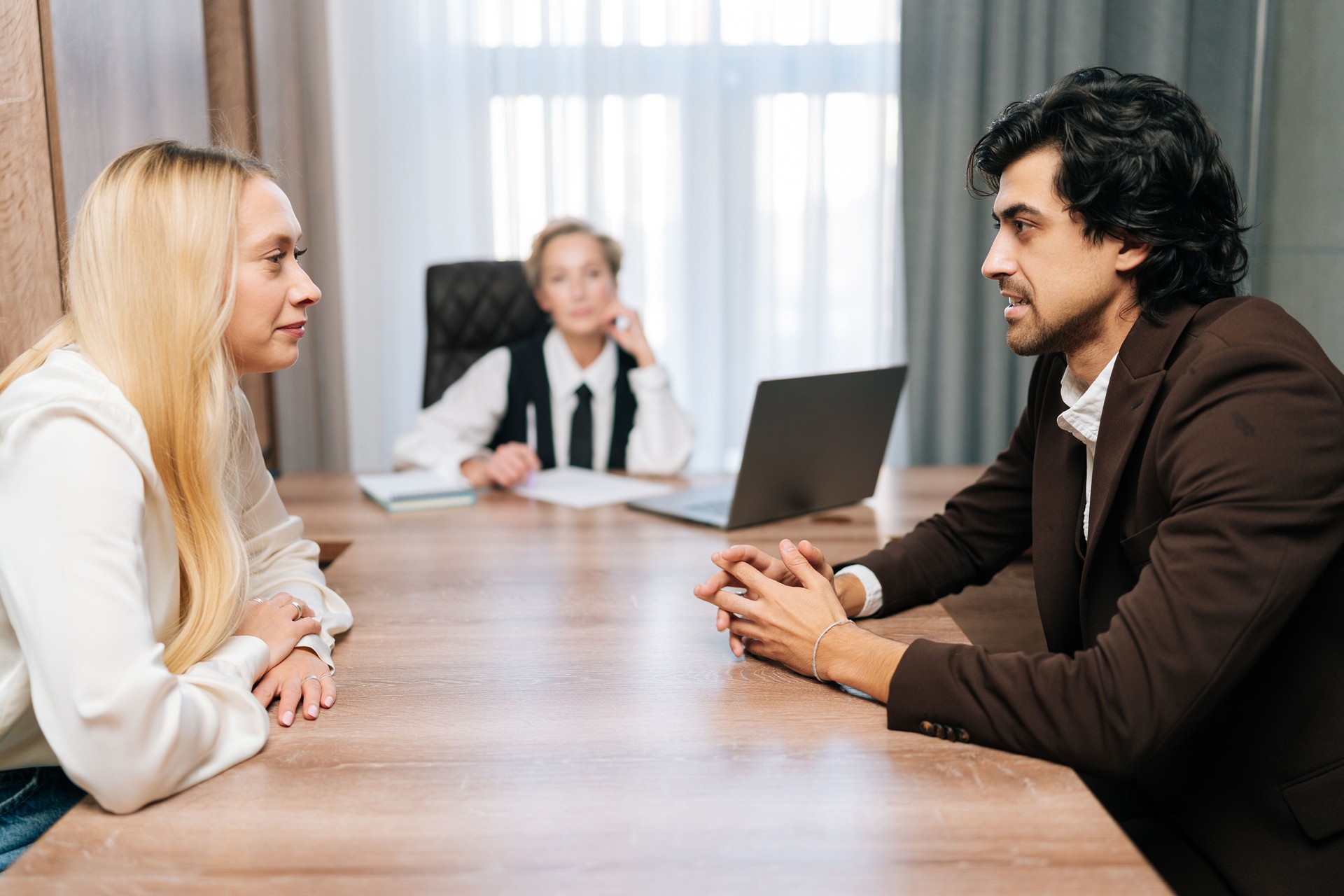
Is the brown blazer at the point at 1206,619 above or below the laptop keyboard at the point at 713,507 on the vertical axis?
above

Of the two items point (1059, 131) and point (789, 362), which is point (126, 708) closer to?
point (1059, 131)

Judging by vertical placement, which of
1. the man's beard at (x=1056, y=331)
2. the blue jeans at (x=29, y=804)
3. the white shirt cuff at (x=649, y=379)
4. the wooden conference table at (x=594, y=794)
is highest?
the man's beard at (x=1056, y=331)

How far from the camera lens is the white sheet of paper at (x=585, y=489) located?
6.55 feet

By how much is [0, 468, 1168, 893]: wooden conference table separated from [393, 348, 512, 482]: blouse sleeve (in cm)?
103

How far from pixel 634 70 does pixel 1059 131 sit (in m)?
2.59

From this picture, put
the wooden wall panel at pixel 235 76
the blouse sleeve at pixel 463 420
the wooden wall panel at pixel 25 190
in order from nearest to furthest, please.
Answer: the wooden wall panel at pixel 25 190, the blouse sleeve at pixel 463 420, the wooden wall panel at pixel 235 76

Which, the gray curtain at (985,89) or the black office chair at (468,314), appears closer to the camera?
the black office chair at (468,314)

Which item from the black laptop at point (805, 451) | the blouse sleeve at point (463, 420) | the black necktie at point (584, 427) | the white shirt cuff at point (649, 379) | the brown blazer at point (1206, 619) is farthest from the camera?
the black necktie at point (584, 427)

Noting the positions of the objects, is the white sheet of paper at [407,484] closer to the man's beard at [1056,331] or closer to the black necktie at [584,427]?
the black necktie at [584,427]

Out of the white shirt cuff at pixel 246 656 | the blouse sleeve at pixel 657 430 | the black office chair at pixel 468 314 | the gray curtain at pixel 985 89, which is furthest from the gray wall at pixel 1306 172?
the white shirt cuff at pixel 246 656

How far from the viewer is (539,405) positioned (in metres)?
2.60

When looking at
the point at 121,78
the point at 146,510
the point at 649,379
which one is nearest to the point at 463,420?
the point at 649,379

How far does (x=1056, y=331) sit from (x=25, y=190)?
1494mm

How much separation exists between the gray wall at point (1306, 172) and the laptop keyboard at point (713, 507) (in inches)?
71.7
